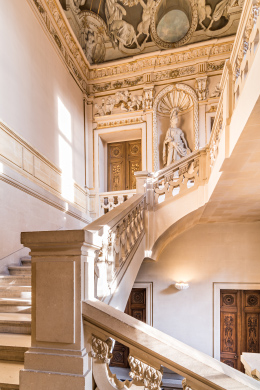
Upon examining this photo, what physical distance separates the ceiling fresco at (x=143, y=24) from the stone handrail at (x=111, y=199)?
13.1ft

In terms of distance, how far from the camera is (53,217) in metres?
6.08

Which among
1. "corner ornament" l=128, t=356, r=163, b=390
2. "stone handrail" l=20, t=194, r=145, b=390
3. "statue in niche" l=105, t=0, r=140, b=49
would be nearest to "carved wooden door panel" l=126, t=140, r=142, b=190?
"statue in niche" l=105, t=0, r=140, b=49

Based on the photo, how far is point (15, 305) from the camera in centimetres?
276

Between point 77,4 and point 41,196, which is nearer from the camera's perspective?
point 41,196

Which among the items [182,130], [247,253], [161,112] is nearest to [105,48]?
[161,112]

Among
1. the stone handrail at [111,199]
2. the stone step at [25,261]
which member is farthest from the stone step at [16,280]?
the stone handrail at [111,199]

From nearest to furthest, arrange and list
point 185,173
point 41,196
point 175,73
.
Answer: point 185,173, point 41,196, point 175,73

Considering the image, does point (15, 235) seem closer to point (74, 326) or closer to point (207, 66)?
point (74, 326)

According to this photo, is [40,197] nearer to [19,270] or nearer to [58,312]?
[19,270]

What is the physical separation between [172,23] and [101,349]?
8780 millimetres

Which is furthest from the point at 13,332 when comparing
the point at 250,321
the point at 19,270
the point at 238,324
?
the point at 250,321

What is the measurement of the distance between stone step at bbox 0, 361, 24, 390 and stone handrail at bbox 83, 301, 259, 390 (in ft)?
1.81

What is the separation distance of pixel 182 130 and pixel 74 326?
731 centimetres

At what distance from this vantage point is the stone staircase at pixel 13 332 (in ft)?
6.28
